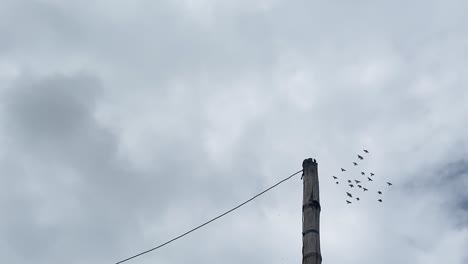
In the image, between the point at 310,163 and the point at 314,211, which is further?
the point at 310,163

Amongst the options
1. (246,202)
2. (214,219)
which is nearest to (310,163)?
(246,202)

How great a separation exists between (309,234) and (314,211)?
1.58 feet

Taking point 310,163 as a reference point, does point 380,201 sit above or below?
below

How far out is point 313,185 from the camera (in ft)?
32.6

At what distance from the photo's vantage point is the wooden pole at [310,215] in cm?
901

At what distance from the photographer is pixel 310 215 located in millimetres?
9523

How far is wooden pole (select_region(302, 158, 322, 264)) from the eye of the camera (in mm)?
9012

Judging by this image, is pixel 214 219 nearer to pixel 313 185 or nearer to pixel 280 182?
pixel 280 182

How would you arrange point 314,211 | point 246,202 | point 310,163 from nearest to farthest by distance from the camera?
1. point 314,211
2. point 310,163
3. point 246,202

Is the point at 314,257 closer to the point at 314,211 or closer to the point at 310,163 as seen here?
the point at 314,211

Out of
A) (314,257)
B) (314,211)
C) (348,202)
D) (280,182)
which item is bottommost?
(314,257)

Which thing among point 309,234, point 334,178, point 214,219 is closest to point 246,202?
point 214,219

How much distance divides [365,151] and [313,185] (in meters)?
1.96

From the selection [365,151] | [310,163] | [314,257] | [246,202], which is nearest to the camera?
[314,257]
